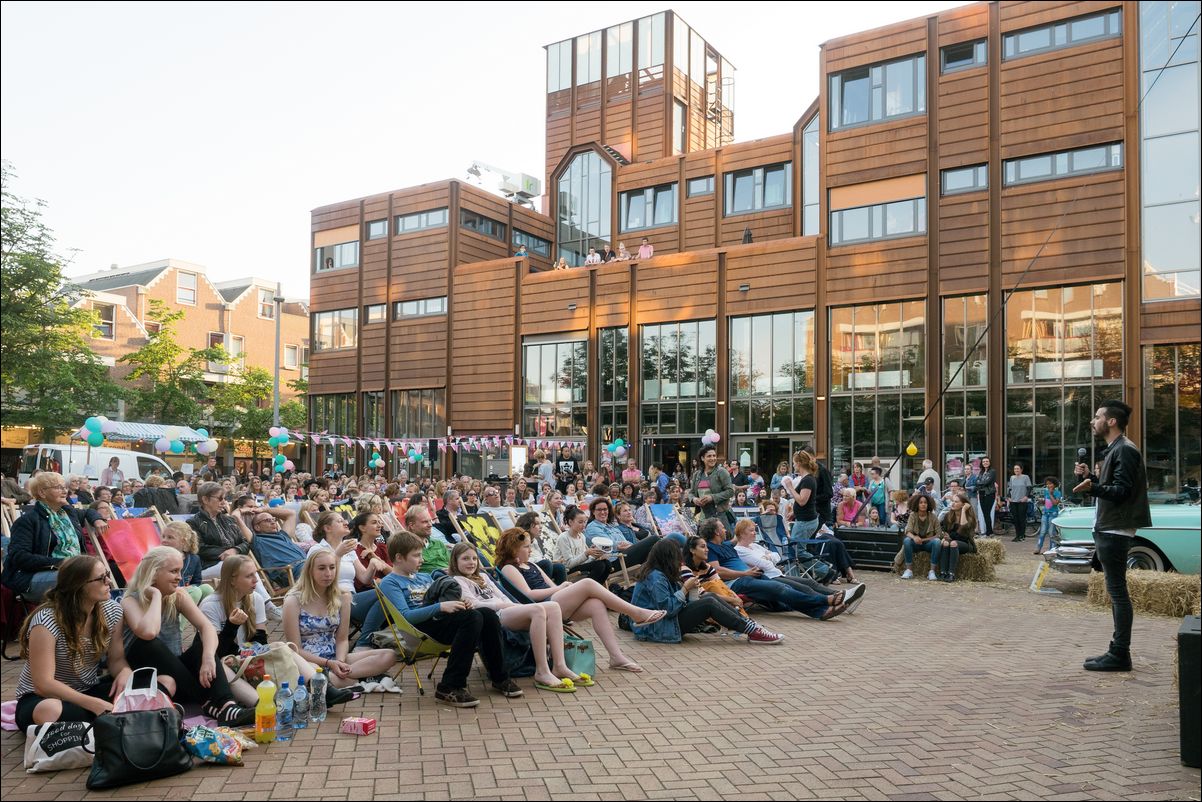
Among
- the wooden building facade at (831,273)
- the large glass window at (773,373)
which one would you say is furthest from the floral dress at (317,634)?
the large glass window at (773,373)

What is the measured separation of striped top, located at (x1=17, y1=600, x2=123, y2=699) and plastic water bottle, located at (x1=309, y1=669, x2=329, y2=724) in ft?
3.73

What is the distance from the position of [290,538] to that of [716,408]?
20875mm

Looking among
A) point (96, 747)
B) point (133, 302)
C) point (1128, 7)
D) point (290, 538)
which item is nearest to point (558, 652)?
point (96, 747)

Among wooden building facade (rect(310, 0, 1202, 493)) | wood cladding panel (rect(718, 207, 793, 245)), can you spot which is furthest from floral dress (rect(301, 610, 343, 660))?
wood cladding panel (rect(718, 207, 793, 245))

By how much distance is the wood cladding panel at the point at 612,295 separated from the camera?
30609 millimetres

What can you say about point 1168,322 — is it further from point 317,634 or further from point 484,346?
point 317,634

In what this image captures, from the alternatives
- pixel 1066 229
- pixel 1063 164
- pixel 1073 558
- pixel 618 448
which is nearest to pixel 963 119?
pixel 1063 164

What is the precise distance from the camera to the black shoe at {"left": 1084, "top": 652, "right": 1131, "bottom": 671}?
658 cm

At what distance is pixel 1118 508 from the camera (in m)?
6.53

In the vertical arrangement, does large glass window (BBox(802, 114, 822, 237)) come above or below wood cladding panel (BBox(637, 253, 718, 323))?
above

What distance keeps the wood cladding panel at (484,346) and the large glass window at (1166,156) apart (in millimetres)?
20375

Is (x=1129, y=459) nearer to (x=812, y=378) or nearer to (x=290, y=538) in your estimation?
(x=290, y=538)

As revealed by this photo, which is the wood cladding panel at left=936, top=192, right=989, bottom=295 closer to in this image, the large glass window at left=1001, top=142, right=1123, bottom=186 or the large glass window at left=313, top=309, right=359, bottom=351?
the large glass window at left=1001, top=142, right=1123, bottom=186

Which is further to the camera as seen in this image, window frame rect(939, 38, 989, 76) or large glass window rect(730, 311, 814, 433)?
large glass window rect(730, 311, 814, 433)
